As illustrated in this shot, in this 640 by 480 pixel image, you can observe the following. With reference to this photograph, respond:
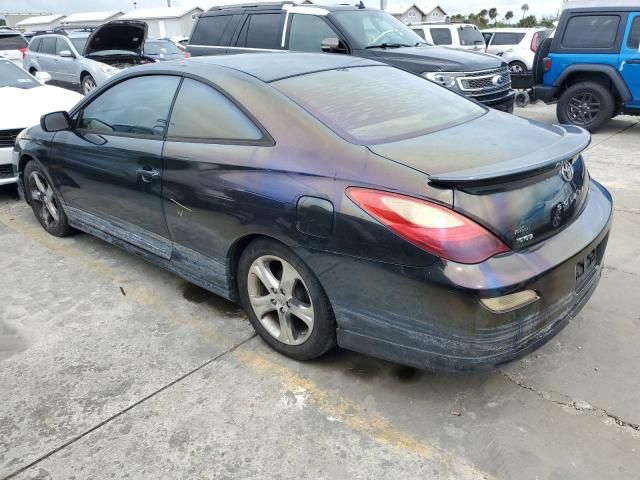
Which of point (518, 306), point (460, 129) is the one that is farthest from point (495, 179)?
point (460, 129)

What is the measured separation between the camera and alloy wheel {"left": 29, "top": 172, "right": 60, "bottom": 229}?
4.60 m

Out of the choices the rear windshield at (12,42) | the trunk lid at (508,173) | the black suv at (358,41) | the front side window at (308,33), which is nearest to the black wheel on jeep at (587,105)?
the black suv at (358,41)

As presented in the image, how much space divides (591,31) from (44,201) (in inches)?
313

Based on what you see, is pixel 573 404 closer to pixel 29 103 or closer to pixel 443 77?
pixel 443 77

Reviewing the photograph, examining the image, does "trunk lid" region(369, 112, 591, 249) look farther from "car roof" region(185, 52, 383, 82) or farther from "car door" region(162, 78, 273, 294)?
"car roof" region(185, 52, 383, 82)

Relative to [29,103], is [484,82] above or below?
below

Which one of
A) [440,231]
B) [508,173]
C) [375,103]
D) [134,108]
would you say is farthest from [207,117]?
[508,173]

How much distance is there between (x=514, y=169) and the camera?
7.18ft

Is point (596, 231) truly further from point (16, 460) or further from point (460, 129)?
point (16, 460)

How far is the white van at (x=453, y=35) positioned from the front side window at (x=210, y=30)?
7672mm

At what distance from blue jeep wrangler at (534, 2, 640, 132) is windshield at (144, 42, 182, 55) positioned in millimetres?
10817

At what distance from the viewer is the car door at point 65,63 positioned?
12.0 metres

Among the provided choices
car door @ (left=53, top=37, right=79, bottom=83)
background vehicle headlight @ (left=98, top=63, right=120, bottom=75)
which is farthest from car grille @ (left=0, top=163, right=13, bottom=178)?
car door @ (left=53, top=37, right=79, bottom=83)

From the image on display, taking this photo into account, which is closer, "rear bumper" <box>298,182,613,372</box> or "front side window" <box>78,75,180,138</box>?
"rear bumper" <box>298,182,613,372</box>
